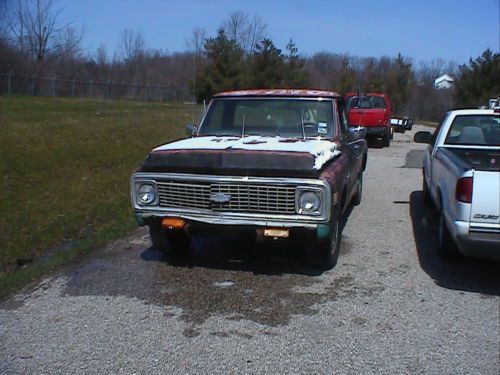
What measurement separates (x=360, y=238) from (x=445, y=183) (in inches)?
54.6

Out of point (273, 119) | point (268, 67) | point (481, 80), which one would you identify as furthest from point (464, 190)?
point (481, 80)

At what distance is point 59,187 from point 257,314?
22.8ft

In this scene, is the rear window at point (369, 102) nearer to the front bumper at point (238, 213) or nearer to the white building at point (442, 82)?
the front bumper at point (238, 213)

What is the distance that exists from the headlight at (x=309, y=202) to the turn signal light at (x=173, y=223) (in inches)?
44.0

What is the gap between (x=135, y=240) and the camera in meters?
6.82

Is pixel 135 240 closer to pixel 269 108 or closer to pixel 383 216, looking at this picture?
pixel 269 108

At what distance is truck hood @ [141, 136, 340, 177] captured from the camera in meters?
4.95

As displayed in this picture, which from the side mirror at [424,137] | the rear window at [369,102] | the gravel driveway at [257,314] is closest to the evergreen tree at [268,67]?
the rear window at [369,102]

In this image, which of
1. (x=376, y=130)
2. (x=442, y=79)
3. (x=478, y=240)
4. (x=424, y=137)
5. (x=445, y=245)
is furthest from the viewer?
(x=442, y=79)

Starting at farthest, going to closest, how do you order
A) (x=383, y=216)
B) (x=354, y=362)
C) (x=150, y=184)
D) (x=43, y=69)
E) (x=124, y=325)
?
(x=43, y=69) → (x=383, y=216) → (x=150, y=184) → (x=124, y=325) → (x=354, y=362)

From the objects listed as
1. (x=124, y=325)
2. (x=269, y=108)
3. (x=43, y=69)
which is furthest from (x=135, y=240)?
(x=43, y=69)

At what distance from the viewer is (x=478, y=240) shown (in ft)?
15.7

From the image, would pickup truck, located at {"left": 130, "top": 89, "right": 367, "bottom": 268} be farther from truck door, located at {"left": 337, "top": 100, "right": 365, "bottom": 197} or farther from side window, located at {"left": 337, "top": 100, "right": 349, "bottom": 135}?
side window, located at {"left": 337, "top": 100, "right": 349, "bottom": 135}

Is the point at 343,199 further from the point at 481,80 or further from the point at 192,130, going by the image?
the point at 481,80
